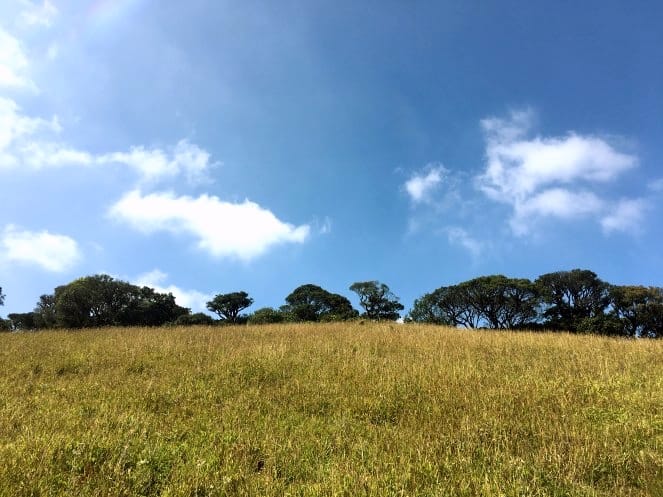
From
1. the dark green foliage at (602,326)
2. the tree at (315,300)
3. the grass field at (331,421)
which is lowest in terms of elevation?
the grass field at (331,421)

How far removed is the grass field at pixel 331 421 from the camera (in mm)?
4695

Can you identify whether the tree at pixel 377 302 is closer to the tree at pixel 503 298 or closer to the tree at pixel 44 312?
the tree at pixel 503 298

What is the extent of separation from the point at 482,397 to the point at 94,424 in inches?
259

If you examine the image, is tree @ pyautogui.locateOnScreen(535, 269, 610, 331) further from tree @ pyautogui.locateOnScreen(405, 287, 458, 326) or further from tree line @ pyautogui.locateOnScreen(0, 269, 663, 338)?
tree @ pyautogui.locateOnScreen(405, 287, 458, 326)

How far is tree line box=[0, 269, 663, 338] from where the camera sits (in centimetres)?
4634

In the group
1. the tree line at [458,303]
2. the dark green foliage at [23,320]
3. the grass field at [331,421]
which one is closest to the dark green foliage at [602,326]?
the tree line at [458,303]

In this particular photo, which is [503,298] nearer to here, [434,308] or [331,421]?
[434,308]

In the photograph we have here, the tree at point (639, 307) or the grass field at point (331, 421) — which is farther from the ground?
the tree at point (639, 307)

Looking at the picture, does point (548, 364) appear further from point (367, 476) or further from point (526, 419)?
point (367, 476)

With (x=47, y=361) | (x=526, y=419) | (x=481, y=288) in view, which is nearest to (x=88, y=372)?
(x=47, y=361)

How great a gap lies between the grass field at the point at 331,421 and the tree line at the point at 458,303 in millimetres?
32764

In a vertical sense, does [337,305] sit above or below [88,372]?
above

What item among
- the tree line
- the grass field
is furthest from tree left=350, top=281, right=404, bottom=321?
the grass field

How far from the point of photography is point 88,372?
416 inches
